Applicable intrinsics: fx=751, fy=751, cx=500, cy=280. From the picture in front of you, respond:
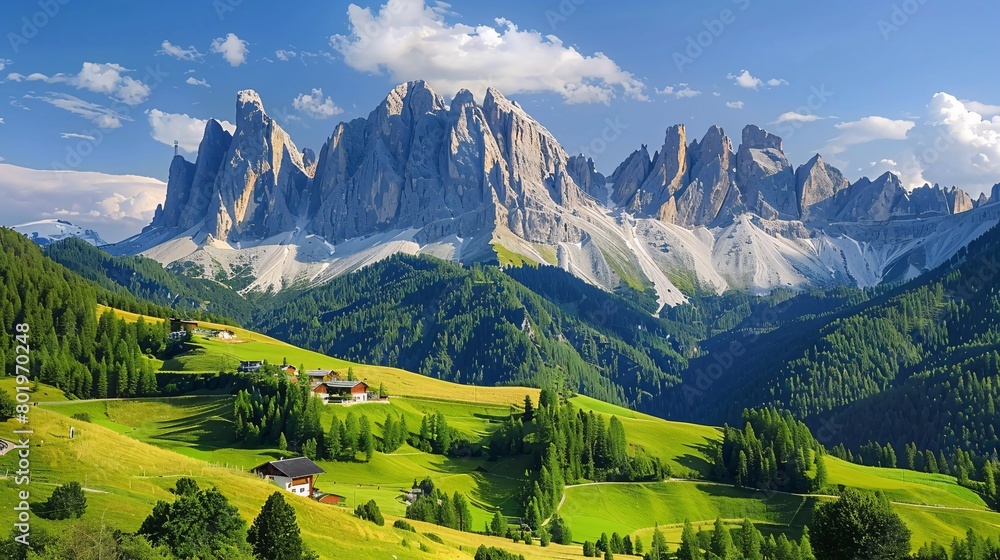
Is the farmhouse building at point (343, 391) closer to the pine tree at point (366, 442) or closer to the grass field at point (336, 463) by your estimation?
the grass field at point (336, 463)

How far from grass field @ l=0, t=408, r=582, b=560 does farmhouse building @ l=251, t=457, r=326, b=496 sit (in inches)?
461

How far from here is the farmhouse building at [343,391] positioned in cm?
13775

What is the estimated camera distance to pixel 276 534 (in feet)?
166

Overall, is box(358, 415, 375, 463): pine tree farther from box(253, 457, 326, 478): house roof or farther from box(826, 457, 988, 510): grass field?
box(826, 457, 988, 510): grass field

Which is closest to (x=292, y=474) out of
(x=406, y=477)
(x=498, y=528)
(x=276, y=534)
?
(x=498, y=528)

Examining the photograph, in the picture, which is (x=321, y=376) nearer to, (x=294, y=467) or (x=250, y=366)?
(x=250, y=366)

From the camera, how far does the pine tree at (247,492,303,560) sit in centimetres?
5012

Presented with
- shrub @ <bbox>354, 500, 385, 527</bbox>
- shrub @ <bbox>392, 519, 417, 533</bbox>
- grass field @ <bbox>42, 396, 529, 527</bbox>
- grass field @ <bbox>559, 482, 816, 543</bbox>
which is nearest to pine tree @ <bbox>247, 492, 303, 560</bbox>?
shrub @ <bbox>354, 500, 385, 527</bbox>

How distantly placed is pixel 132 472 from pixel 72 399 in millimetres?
77899

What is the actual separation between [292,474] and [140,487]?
26.3m

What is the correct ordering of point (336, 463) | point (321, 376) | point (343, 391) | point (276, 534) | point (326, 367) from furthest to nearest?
point (326, 367) → point (321, 376) → point (343, 391) → point (336, 463) → point (276, 534)

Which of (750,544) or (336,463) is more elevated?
(336,463)

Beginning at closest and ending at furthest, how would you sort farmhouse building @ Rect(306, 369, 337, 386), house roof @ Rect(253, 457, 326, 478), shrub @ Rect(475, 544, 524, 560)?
shrub @ Rect(475, 544, 524, 560) → house roof @ Rect(253, 457, 326, 478) → farmhouse building @ Rect(306, 369, 337, 386)

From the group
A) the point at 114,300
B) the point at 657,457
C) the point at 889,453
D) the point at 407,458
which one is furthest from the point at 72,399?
the point at 889,453
